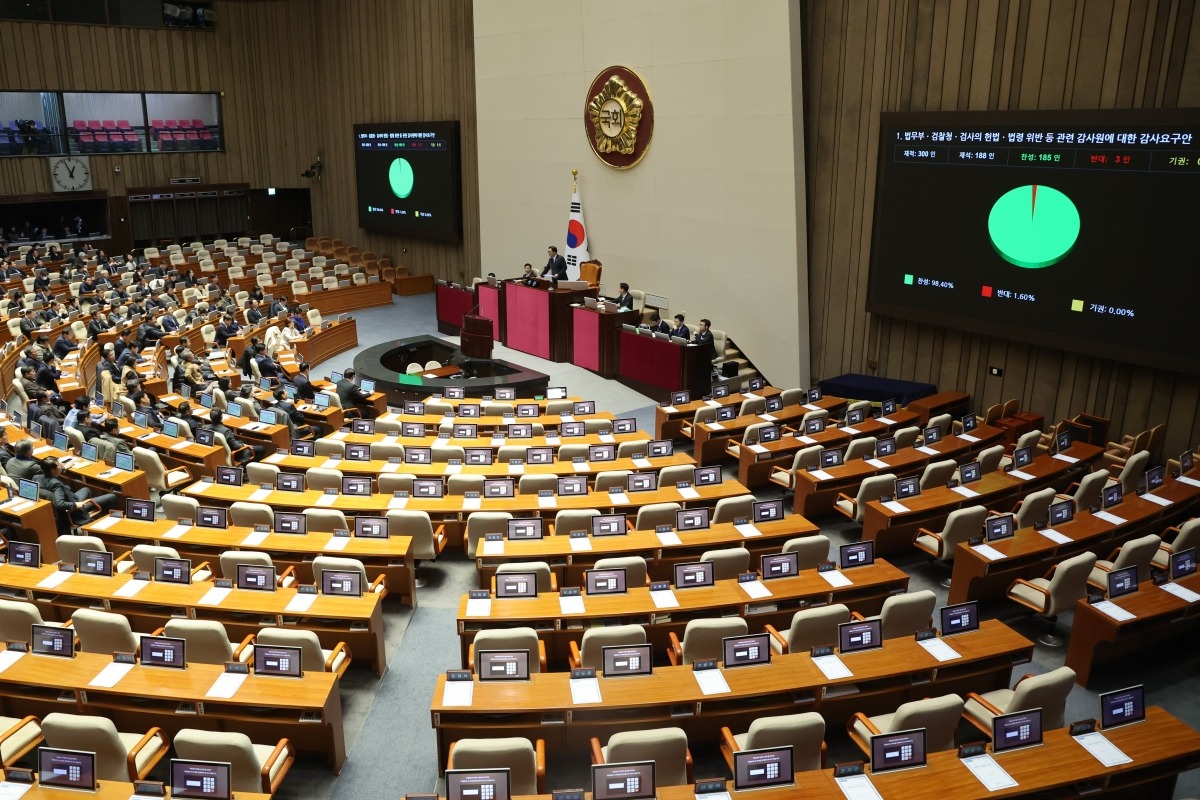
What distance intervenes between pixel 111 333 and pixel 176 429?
6476 mm

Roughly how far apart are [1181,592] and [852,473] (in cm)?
347

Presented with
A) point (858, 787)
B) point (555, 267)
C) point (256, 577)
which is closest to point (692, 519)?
point (858, 787)

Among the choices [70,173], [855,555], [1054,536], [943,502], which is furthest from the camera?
[70,173]

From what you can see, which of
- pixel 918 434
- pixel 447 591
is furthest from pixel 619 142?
pixel 447 591

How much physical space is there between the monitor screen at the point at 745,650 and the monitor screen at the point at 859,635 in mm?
557

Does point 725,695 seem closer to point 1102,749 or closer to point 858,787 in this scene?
point 858,787

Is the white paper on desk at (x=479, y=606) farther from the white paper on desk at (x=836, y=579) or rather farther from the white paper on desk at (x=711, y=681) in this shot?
the white paper on desk at (x=836, y=579)

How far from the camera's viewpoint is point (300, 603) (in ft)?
22.7

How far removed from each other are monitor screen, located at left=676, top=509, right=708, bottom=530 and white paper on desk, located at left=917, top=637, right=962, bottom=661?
97.6 inches

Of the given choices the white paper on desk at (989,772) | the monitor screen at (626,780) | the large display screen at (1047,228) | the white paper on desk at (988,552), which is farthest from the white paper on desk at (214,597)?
the large display screen at (1047,228)

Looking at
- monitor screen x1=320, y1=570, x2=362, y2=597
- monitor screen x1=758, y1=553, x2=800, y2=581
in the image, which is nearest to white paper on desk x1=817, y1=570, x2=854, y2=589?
monitor screen x1=758, y1=553, x2=800, y2=581

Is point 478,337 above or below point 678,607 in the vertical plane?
above

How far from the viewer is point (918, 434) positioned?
11180mm

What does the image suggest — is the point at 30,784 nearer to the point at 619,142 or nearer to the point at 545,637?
the point at 545,637
